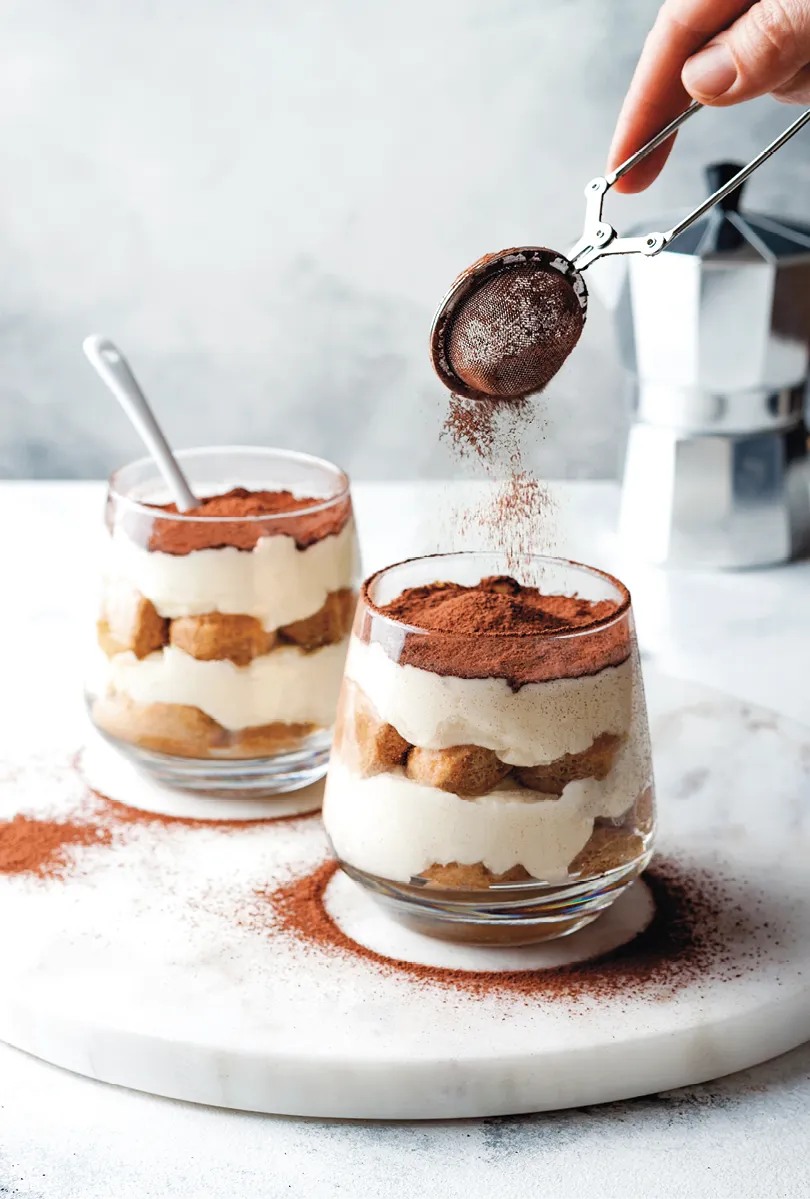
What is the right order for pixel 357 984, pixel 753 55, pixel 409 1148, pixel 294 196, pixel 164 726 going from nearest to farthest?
pixel 409 1148 < pixel 357 984 < pixel 753 55 < pixel 164 726 < pixel 294 196

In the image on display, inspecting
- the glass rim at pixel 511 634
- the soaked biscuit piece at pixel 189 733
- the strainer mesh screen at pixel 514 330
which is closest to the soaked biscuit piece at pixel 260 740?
the soaked biscuit piece at pixel 189 733

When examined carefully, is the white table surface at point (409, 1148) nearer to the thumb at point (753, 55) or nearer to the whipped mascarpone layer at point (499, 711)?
the whipped mascarpone layer at point (499, 711)

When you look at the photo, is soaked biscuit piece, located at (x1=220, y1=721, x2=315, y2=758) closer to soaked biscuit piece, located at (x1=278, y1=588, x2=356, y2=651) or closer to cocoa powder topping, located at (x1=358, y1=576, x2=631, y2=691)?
soaked biscuit piece, located at (x1=278, y1=588, x2=356, y2=651)

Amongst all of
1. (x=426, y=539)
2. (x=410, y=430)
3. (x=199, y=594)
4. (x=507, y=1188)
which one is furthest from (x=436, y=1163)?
(x=410, y=430)

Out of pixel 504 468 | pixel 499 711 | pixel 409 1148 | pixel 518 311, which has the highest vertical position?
pixel 518 311

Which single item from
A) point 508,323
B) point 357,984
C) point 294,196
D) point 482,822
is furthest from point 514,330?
point 294,196

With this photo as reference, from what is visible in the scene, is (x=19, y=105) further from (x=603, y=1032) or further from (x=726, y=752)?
(x=603, y=1032)

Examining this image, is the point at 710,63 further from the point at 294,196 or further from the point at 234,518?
the point at 294,196
